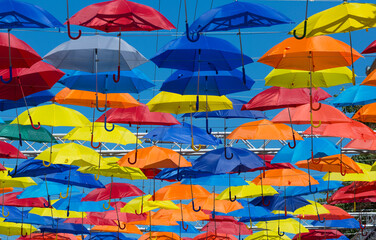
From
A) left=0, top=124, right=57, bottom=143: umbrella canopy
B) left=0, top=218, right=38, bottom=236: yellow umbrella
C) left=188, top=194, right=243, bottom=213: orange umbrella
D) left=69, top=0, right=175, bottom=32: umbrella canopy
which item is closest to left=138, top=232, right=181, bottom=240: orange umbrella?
left=188, top=194, right=243, bottom=213: orange umbrella

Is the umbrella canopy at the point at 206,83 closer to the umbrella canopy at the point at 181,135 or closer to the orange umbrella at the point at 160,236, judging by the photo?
the umbrella canopy at the point at 181,135

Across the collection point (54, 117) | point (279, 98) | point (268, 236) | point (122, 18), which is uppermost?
point (122, 18)

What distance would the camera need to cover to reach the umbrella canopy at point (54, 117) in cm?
1059

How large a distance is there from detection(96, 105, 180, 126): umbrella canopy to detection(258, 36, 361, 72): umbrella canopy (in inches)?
118

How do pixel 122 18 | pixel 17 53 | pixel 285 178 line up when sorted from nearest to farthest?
1. pixel 122 18
2. pixel 17 53
3. pixel 285 178

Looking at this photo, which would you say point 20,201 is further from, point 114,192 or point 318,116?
point 318,116

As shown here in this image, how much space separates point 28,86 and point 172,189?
4.68 metres

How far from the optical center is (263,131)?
11.1 metres

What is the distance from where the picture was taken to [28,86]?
29.8ft

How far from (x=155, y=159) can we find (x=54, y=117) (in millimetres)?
1954

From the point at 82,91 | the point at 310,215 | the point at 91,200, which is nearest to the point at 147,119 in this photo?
the point at 82,91

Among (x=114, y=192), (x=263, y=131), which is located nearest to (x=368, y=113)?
(x=263, y=131)

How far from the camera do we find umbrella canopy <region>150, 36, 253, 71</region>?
8.24 m

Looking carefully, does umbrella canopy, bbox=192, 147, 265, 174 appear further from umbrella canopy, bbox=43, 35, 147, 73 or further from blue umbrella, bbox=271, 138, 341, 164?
umbrella canopy, bbox=43, 35, 147, 73
